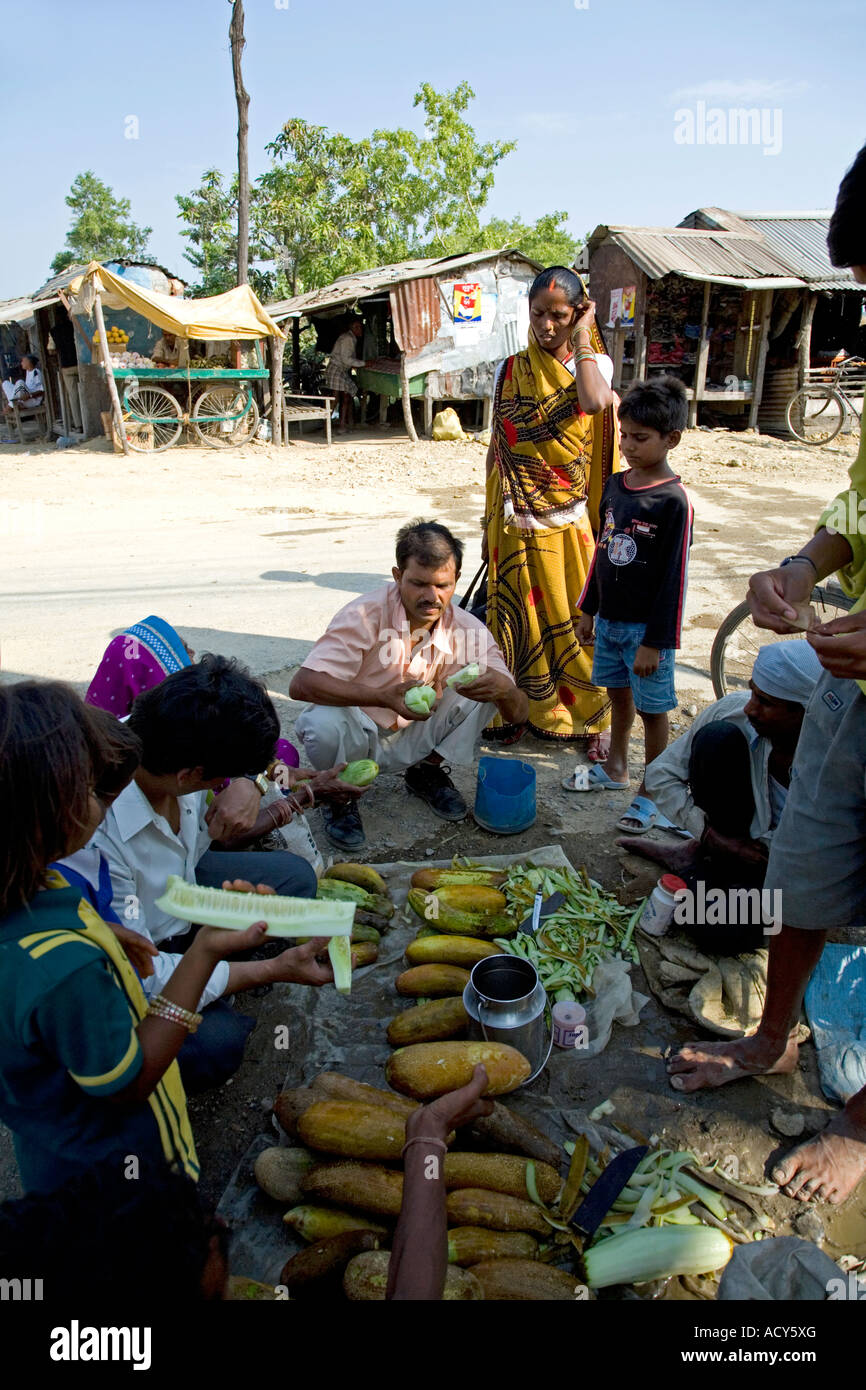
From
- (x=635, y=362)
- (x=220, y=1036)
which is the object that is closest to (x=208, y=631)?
(x=220, y=1036)

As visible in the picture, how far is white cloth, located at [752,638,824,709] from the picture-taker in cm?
261

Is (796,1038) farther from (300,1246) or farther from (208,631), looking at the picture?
(208,631)

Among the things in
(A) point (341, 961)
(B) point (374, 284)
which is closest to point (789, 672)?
(A) point (341, 961)

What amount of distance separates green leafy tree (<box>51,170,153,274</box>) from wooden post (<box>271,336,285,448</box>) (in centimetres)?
3708

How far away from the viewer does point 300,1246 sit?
1971mm

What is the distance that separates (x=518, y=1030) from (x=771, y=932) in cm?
82

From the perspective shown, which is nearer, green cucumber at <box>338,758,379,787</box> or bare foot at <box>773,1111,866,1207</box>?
bare foot at <box>773,1111,866,1207</box>

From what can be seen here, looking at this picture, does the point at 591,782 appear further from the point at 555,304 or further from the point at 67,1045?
the point at 67,1045

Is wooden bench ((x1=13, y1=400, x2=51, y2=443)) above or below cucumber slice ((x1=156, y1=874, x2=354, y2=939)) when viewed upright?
above

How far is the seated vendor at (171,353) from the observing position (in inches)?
631

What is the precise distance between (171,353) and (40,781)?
17.8 metres

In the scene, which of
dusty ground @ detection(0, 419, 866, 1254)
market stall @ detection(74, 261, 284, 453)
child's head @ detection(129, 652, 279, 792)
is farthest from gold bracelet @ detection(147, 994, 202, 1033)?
market stall @ detection(74, 261, 284, 453)

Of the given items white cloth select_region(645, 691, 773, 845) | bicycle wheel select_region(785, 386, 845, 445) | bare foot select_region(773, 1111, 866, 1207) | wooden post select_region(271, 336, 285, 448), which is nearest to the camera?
bare foot select_region(773, 1111, 866, 1207)

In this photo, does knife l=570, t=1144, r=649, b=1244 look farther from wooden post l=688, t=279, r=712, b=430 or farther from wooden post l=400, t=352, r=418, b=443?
wooden post l=400, t=352, r=418, b=443
